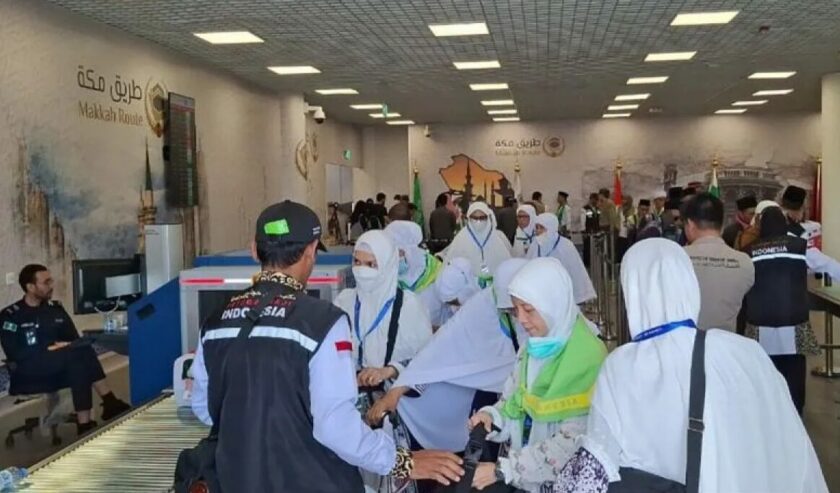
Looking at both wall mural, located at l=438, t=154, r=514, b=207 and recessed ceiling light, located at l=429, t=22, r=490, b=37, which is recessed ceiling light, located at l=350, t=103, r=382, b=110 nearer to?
wall mural, located at l=438, t=154, r=514, b=207

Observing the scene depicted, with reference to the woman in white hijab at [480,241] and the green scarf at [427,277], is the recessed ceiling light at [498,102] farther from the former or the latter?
the green scarf at [427,277]

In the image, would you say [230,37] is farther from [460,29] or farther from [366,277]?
[366,277]

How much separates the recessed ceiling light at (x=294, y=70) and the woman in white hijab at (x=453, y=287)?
6.77 metres

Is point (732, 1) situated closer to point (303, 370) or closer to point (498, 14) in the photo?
point (498, 14)

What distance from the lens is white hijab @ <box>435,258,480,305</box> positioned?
15.4ft

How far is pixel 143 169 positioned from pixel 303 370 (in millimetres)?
7796

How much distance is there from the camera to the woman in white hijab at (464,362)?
10.5 ft

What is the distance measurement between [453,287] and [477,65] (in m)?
6.94

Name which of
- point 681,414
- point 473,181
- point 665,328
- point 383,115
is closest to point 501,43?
point 665,328

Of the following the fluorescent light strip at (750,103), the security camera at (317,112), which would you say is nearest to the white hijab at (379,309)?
the security camera at (317,112)

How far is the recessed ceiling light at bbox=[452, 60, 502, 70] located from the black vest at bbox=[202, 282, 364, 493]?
9.35 metres

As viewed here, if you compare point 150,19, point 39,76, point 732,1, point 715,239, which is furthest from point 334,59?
point 715,239

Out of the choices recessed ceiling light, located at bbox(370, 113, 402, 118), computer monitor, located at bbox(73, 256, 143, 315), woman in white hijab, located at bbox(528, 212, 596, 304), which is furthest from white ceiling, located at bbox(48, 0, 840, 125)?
computer monitor, located at bbox(73, 256, 143, 315)

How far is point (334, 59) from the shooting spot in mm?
10219
